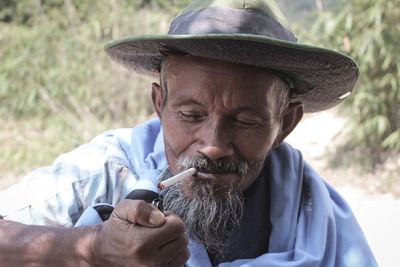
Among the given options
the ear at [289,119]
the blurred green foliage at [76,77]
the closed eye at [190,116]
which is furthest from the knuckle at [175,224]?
the blurred green foliage at [76,77]

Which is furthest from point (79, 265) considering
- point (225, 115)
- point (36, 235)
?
point (225, 115)

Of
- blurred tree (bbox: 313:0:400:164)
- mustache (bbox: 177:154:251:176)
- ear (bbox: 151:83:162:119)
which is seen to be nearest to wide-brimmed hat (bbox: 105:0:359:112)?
ear (bbox: 151:83:162:119)

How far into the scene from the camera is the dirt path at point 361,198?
131 inches

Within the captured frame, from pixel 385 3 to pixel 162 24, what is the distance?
2684mm

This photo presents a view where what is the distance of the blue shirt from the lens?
1.62 meters

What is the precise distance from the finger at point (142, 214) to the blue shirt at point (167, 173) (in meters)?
0.56

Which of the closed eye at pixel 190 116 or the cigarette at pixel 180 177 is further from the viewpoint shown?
the closed eye at pixel 190 116

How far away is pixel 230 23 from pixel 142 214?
30.4 inches

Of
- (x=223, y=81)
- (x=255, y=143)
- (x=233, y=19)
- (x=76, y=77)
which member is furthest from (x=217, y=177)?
(x=76, y=77)

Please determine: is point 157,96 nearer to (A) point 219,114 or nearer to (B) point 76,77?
(A) point 219,114

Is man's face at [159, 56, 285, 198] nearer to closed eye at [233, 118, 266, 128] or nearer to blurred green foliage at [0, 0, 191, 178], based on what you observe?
closed eye at [233, 118, 266, 128]

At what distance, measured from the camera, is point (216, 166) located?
4.96ft

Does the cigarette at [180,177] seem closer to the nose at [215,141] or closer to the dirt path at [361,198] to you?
the nose at [215,141]

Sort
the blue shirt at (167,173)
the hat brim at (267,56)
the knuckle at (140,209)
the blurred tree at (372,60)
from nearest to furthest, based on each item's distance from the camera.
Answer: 1. the knuckle at (140,209)
2. the hat brim at (267,56)
3. the blue shirt at (167,173)
4. the blurred tree at (372,60)
